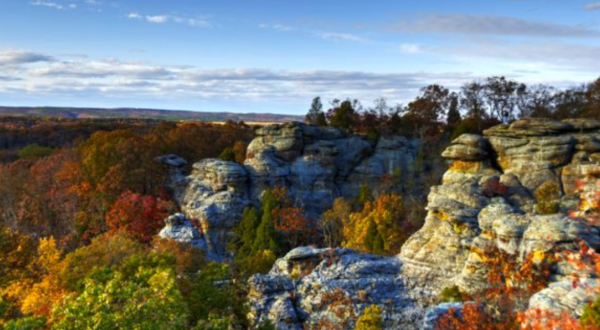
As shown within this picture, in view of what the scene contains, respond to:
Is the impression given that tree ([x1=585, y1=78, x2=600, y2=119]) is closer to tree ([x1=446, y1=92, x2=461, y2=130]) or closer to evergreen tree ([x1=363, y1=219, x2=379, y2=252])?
tree ([x1=446, y1=92, x2=461, y2=130])

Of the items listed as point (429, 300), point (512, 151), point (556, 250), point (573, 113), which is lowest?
point (429, 300)

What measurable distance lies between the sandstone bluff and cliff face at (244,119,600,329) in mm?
53

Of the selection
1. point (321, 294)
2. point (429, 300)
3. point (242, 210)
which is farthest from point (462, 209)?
point (242, 210)

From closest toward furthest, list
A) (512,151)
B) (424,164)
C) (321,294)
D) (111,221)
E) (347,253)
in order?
(321,294) → (347,253) → (512,151) → (111,221) → (424,164)

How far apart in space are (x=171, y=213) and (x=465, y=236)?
1049 inches

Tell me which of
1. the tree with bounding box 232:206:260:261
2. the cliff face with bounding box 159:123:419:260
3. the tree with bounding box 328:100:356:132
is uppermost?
the tree with bounding box 328:100:356:132

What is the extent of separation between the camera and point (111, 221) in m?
39.4

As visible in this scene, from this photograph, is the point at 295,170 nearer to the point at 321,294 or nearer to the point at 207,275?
the point at 321,294

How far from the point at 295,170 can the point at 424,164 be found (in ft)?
47.9

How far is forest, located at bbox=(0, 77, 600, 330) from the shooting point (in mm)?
12641

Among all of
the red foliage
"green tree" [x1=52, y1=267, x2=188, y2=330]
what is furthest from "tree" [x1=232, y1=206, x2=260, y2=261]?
"green tree" [x1=52, y1=267, x2=188, y2=330]

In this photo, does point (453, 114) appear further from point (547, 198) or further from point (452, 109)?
point (547, 198)

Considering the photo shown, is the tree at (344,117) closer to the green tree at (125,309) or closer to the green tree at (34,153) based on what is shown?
the green tree at (34,153)

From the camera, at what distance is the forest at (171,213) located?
12641 millimetres
